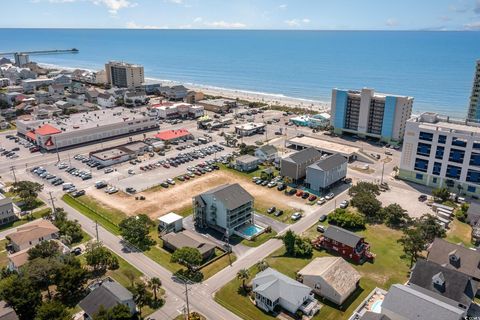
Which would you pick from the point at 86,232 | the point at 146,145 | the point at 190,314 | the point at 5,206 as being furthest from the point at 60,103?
the point at 190,314

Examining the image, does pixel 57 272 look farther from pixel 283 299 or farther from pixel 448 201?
pixel 448 201

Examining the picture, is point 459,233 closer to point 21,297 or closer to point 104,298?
point 104,298

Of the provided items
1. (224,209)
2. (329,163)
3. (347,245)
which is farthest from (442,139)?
(224,209)

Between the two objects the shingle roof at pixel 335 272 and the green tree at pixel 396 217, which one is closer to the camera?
the shingle roof at pixel 335 272

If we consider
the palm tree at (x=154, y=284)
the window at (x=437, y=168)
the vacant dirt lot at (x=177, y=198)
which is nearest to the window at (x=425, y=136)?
the window at (x=437, y=168)

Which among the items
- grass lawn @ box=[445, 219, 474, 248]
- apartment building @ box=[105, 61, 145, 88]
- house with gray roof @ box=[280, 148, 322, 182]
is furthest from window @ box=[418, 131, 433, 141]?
apartment building @ box=[105, 61, 145, 88]

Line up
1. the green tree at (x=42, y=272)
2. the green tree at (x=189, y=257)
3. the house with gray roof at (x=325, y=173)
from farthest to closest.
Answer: the house with gray roof at (x=325, y=173)
the green tree at (x=189, y=257)
the green tree at (x=42, y=272)

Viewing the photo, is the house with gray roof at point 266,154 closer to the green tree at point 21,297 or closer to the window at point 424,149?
the window at point 424,149

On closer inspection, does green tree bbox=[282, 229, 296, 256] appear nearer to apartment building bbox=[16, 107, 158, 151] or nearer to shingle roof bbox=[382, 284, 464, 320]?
shingle roof bbox=[382, 284, 464, 320]
